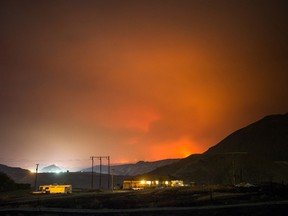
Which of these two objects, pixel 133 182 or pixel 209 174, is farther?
pixel 209 174

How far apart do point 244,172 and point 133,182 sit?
74028 millimetres

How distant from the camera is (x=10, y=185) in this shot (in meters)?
135

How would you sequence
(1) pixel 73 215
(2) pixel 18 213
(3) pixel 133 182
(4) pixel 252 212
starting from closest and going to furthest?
(4) pixel 252 212 < (1) pixel 73 215 < (2) pixel 18 213 < (3) pixel 133 182

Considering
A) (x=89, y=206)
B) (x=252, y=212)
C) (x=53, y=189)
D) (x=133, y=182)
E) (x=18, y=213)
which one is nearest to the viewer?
(x=252, y=212)

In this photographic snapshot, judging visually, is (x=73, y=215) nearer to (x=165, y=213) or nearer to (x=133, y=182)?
(x=165, y=213)

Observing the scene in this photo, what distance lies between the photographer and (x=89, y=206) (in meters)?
61.4

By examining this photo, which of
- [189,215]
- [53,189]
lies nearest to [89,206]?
[189,215]

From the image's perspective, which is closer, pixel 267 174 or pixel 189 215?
pixel 189 215

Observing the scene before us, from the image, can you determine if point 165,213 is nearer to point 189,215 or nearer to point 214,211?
point 189,215

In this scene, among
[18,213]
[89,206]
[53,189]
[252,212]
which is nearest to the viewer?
[252,212]

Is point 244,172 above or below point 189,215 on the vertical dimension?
above

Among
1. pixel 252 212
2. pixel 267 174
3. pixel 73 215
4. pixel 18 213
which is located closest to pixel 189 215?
pixel 252 212

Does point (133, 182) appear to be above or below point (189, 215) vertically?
above

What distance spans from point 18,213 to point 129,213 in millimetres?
18499
